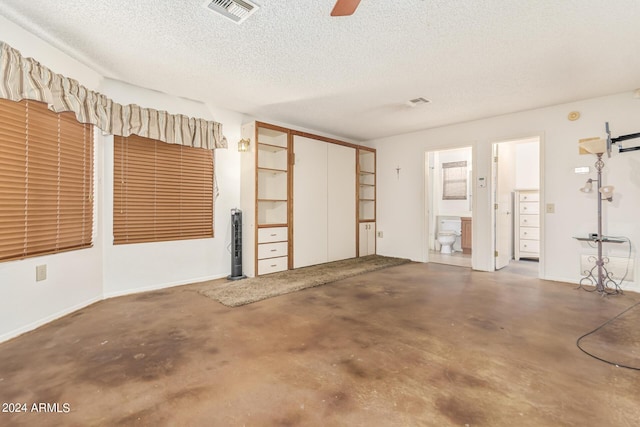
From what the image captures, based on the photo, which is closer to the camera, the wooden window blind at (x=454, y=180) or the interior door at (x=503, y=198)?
the interior door at (x=503, y=198)

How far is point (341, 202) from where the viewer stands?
18.9 feet

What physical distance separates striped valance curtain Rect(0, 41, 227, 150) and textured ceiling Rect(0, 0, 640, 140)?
12.5 inches

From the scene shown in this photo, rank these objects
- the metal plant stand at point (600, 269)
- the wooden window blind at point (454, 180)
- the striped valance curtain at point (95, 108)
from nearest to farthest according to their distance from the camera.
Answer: the striped valance curtain at point (95, 108) → the metal plant stand at point (600, 269) → the wooden window blind at point (454, 180)

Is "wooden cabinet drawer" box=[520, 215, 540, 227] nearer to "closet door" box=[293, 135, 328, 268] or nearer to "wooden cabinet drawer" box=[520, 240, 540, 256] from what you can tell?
"wooden cabinet drawer" box=[520, 240, 540, 256]

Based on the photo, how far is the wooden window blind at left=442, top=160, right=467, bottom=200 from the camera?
7074mm

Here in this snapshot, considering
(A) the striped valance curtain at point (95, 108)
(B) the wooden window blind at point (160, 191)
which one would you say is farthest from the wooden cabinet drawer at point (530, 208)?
(B) the wooden window blind at point (160, 191)

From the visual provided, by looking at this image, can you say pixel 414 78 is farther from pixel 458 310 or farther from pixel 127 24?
pixel 127 24

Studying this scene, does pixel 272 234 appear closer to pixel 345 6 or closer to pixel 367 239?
pixel 367 239

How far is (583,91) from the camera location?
146 inches

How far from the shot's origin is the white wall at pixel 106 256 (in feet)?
8.18

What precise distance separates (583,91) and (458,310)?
128 inches

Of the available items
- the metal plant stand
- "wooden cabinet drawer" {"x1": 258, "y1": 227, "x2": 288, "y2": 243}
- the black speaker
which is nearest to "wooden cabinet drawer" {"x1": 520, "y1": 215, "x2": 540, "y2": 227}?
the metal plant stand

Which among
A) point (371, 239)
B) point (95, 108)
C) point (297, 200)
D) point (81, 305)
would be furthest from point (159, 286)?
point (371, 239)

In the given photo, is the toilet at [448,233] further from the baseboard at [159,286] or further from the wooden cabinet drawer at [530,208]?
the baseboard at [159,286]
